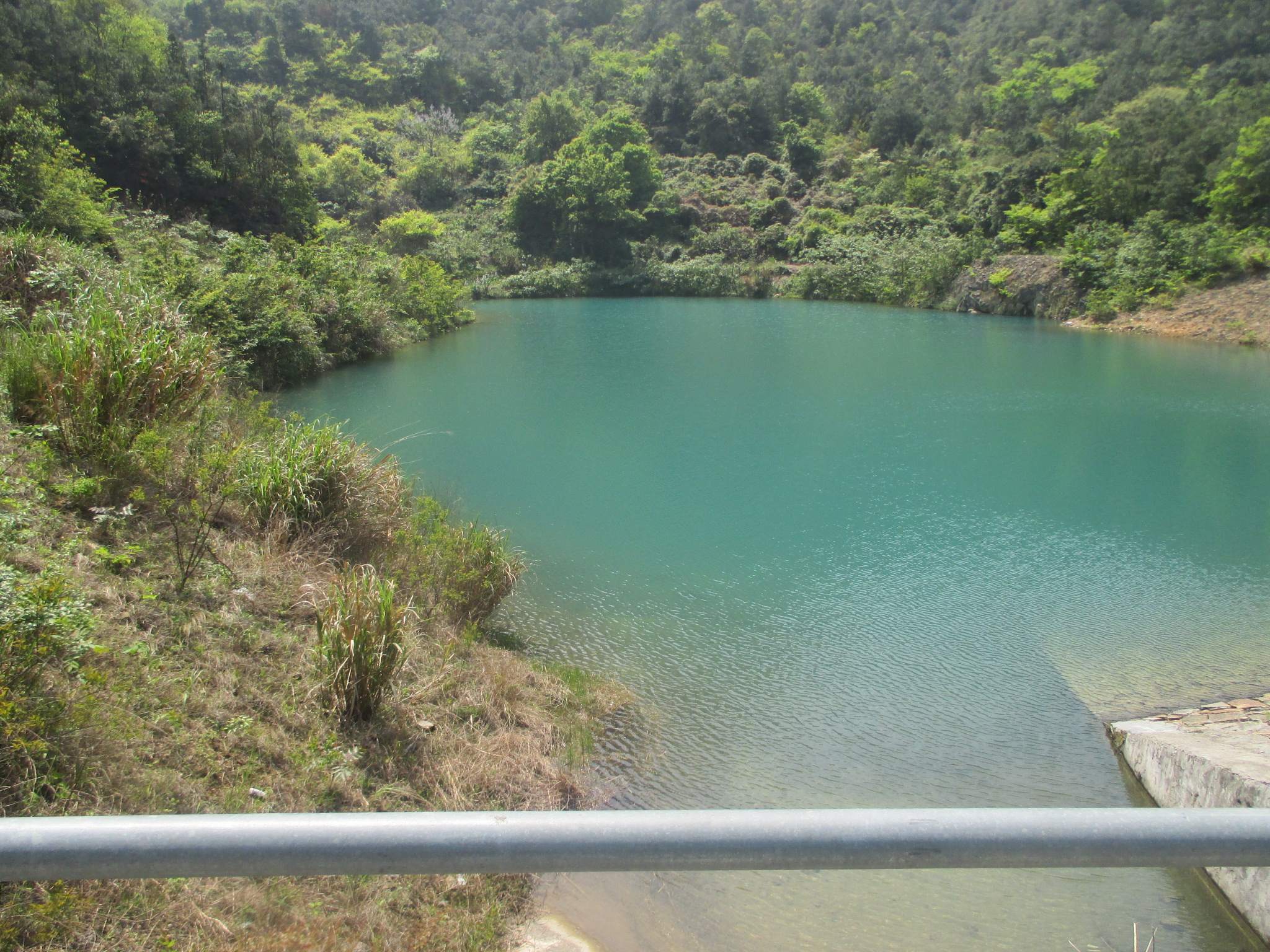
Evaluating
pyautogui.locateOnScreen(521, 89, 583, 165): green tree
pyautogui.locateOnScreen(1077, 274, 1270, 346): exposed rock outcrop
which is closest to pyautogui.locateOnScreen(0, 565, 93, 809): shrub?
pyautogui.locateOnScreen(1077, 274, 1270, 346): exposed rock outcrop

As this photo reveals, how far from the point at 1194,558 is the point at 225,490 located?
836 cm

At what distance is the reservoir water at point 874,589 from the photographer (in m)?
3.60

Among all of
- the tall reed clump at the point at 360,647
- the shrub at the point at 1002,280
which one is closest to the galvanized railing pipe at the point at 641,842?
the tall reed clump at the point at 360,647

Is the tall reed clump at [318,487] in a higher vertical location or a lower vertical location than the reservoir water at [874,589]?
higher

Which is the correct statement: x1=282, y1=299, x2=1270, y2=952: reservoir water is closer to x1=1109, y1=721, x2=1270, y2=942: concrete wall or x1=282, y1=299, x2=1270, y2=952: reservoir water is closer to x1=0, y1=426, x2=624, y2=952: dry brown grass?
x1=1109, y1=721, x2=1270, y2=942: concrete wall

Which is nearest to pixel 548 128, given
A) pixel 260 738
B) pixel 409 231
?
pixel 409 231

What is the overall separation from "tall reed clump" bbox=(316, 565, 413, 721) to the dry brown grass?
92mm

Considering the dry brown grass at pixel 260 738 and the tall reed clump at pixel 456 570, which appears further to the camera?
the tall reed clump at pixel 456 570

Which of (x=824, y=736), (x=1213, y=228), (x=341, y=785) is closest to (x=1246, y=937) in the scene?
(x=824, y=736)

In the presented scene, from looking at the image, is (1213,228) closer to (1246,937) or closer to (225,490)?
(1246,937)

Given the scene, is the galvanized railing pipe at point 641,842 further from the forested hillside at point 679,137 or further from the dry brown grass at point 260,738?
the forested hillside at point 679,137

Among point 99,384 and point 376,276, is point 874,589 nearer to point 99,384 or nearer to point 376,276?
point 99,384

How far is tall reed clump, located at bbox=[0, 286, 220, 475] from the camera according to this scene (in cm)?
477

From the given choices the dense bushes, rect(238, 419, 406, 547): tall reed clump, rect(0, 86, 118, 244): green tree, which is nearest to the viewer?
rect(238, 419, 406, 547): tall reed clump
